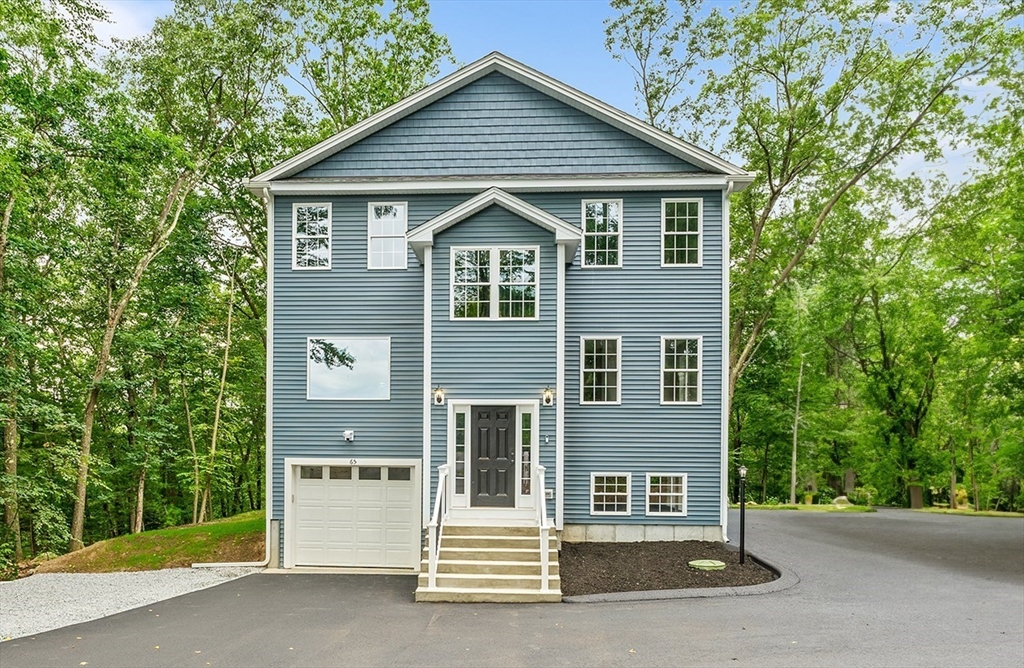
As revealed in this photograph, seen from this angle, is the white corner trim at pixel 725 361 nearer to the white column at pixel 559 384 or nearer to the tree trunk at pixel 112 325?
the white column at pixel 559 384

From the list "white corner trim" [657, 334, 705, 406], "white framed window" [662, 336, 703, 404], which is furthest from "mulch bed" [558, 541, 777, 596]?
"white framed window" [662, 336, 703, 404]

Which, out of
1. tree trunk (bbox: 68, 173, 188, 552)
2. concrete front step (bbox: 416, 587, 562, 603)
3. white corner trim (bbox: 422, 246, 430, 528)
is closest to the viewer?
concrete front step (bbox: 416, 587, 562, 603)

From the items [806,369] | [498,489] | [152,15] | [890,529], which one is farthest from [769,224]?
[152,15]

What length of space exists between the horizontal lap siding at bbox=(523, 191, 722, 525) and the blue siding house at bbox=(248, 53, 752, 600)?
0.09 feet

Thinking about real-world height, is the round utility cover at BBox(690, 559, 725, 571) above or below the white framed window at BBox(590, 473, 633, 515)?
below

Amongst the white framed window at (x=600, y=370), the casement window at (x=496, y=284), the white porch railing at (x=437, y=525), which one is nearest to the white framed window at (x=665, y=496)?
the white framed window at (x=600, y=370)

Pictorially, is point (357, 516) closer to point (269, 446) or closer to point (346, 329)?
point (269, 446)

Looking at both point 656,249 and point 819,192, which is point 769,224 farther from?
point 656,249

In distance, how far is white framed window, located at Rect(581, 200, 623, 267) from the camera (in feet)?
39.6

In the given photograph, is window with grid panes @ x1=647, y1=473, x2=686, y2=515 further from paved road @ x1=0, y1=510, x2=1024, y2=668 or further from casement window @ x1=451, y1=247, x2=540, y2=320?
casement window @ x1=451, y1=247, x2=540, y2=320

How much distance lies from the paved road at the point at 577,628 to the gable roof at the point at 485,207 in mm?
6053

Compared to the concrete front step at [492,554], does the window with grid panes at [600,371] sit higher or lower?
higher

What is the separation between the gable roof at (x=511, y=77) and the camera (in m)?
11.9

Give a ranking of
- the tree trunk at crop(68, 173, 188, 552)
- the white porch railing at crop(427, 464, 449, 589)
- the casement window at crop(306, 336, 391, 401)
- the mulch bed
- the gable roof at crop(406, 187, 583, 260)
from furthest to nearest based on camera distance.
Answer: the tree trunk at crop(68, 173, 188, 552) < the casement window at crop(306, 336, 391, 401) < the gable roof at crop(406, 187, 583, 260) < the mulch bed < the white porch railing at crop(427, 464, 449, 589)
